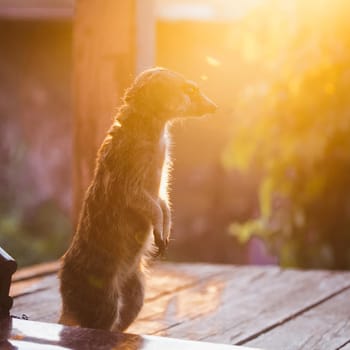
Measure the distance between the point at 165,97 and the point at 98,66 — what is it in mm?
1596

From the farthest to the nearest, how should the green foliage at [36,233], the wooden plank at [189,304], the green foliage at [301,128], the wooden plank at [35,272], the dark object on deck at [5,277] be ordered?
the green foliage at [36,233] < the green foliage at [301,128] < the wooden plank at [35,272] < the wooden plank at [189,304] < the dark object on deck at [5,277]

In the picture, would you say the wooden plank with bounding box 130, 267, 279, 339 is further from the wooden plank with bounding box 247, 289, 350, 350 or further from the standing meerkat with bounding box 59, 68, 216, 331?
the standing meerkat with bounding box 59, 68, 216, 331

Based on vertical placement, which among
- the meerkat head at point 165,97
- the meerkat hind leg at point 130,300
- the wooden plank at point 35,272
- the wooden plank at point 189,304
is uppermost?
the meerkat head at point 165,97

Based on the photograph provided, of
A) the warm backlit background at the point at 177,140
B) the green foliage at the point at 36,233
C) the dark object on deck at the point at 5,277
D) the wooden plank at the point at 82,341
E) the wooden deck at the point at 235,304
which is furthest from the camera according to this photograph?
the green foliage at the point at 36,233

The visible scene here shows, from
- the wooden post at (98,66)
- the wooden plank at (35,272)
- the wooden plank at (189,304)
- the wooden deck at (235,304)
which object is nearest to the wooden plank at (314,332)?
the wooden deck at (235,304)

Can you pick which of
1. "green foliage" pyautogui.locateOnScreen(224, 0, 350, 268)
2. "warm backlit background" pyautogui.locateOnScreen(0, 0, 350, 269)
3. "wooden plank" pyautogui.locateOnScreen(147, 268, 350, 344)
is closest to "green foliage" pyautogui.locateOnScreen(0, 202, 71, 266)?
"warm backlit background" pyautogui.locateOnScreen(0, 0, 350, 269)

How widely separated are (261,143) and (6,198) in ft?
9.52

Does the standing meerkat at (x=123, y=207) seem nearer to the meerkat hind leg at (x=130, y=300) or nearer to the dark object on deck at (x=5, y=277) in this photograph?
the meerkat hind leg at (x=130, y=300)

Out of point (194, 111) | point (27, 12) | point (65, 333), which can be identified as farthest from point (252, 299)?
point (27, 12)

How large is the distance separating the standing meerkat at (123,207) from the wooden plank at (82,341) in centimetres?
30

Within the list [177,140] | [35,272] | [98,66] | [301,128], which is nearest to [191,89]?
[98,66]

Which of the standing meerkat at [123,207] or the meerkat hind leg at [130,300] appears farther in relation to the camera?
the meerkat hind leg at [130,300]

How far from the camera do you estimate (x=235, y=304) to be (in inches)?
149

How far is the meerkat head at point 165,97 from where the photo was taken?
2.85 metres
